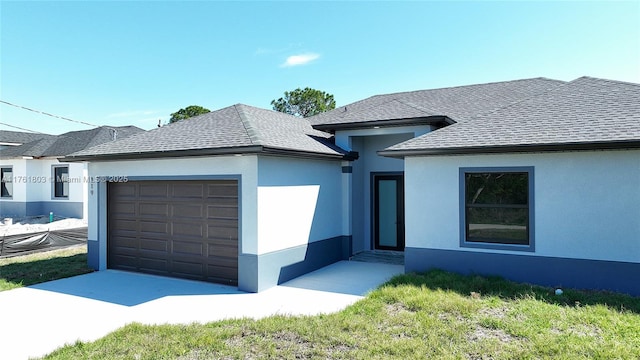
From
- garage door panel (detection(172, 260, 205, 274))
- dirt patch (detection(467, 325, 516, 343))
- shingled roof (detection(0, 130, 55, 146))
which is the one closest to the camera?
dirt patch (detection(467, 325, 516, 343))

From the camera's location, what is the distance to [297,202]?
31.5 feet

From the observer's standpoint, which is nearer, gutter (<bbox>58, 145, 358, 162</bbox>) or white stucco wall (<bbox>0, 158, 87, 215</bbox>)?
gutter (<bbox>58, 145, 358, 162</bbox>)

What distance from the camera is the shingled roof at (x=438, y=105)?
1095 centimetres

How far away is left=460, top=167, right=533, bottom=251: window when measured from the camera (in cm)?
827

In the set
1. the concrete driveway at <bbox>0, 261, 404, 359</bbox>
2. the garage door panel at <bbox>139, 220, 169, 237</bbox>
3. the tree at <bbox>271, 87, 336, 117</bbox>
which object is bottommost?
the concrete driveway at <bbox>0, 261, 404, 359</bbox>

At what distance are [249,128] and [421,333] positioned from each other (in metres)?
6.02

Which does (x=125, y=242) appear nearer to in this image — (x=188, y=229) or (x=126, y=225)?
(x=126, y=225)

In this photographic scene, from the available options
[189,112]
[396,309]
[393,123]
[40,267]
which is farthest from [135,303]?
[189,112]

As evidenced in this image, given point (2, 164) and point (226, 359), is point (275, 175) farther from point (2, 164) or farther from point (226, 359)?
point (2, 164)

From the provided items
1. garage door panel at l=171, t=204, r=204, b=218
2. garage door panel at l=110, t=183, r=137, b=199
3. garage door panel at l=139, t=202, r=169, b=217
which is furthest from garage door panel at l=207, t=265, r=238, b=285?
garage door panel at l=110, t=183, r=137, b=199

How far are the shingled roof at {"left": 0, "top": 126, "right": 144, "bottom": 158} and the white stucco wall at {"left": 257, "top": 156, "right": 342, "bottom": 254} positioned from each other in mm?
15715

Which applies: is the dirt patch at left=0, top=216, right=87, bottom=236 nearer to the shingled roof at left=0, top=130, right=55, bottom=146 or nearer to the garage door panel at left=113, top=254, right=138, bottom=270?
the shingled roof at left=0, top=130, right=55, bottom=146

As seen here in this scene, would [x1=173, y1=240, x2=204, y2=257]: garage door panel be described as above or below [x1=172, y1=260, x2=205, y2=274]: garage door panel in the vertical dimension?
above

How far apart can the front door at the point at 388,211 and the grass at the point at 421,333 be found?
211 inches
